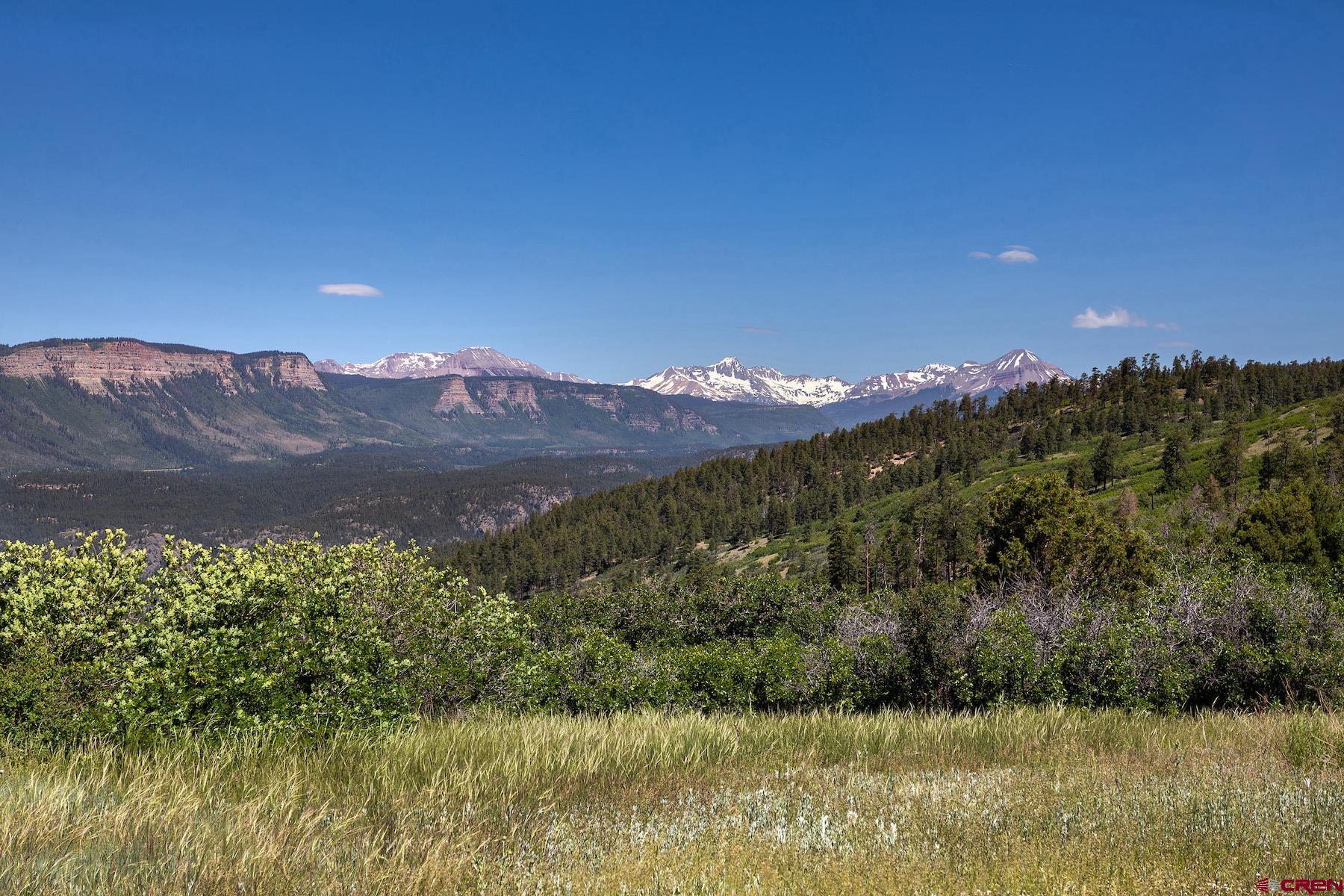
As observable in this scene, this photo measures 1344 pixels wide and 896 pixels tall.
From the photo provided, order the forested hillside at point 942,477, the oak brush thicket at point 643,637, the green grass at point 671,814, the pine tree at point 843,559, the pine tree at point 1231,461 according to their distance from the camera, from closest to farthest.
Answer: the green grass at point 671,814
the oak brush thicket at point 643,637
the pine tree at point 843,559
the forested hillside at point 942,477
the pine tree at point 1231,461

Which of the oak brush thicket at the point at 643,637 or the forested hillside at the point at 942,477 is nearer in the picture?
the oak brush thicket at the point at 643,637

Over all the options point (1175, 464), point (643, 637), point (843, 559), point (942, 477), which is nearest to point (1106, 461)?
point (1175, 464)

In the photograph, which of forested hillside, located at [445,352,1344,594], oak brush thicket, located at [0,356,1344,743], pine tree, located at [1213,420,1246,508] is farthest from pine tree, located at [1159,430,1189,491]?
oak brush thicket, located at [0,356,1344,743]

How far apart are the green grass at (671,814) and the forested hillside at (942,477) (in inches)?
1935

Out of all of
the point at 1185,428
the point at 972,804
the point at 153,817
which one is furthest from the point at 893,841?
the point at 1185,428

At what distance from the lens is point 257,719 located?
8.31 metres

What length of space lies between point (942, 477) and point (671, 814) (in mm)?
121909

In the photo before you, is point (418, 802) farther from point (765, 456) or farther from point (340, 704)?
point (765, 456)

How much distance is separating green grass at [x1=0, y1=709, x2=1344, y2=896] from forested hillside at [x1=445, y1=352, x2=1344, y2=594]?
49.1 m

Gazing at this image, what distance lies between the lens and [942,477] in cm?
11794

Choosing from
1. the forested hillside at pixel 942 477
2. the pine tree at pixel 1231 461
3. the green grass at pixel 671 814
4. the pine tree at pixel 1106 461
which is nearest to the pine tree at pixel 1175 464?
the forested hillside at pixel 942 477

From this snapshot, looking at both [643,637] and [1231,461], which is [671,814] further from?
[1231,461]

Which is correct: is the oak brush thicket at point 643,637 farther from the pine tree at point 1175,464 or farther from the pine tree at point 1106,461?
the pine tree at point 1106,461

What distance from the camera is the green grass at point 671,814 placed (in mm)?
3809
